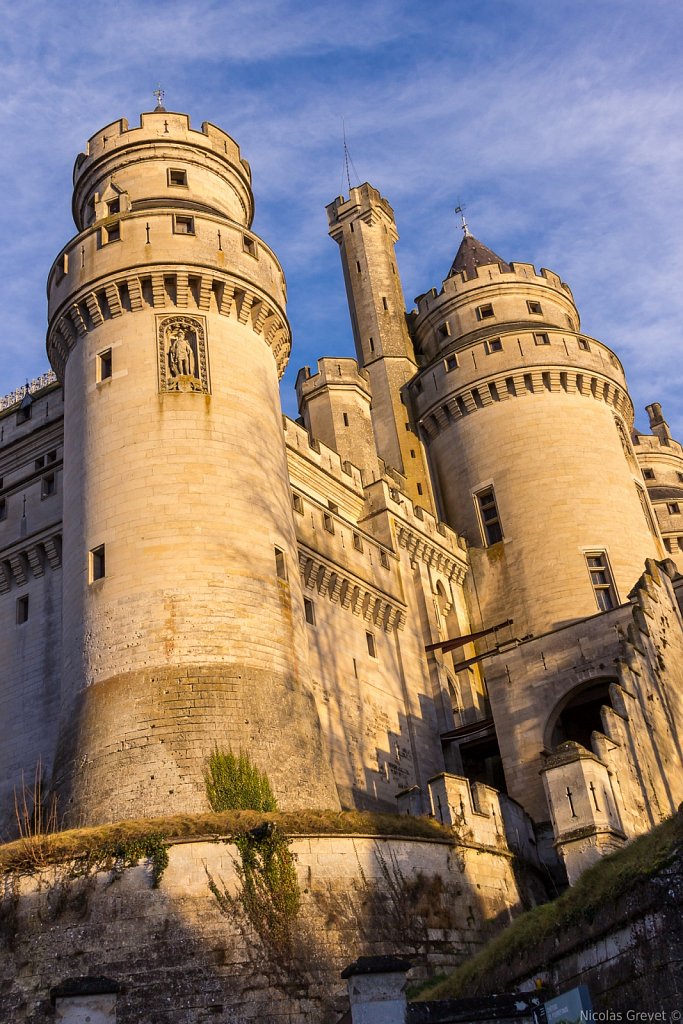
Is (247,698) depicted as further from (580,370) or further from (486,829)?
(580,370)

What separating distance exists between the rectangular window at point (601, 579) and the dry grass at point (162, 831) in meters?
18.3

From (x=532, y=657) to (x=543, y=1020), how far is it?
1989cm

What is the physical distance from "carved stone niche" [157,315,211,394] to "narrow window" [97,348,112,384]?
4.07 ft

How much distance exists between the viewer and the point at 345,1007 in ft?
50.3

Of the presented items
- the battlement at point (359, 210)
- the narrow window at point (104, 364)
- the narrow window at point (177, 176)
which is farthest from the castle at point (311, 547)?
the battlement at point (359, 210)

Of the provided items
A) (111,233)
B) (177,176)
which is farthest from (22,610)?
(177,176)

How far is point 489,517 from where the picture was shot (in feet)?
126

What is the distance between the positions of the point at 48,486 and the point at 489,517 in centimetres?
1628

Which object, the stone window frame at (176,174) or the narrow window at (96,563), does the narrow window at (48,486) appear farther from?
the stone window frame at (176,174)

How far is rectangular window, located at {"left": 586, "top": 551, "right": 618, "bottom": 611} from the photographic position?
34.5 meters

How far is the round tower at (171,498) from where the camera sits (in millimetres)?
19516

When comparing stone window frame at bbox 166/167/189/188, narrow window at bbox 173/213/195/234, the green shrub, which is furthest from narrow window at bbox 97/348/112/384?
the green shrub

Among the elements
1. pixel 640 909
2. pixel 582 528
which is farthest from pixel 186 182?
pixel 640 909

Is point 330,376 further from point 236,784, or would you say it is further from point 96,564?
point 236,784
